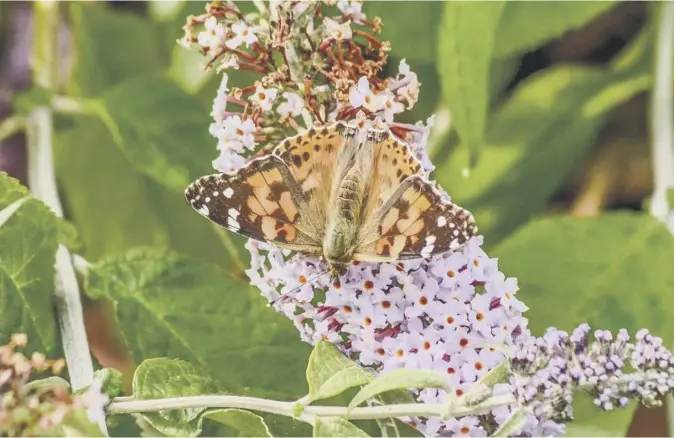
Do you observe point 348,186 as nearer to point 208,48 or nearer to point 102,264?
point 208,48

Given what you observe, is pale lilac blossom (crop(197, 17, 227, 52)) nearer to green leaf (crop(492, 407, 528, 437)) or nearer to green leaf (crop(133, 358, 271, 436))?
green leaf (crop(133, 358, 271, 436))

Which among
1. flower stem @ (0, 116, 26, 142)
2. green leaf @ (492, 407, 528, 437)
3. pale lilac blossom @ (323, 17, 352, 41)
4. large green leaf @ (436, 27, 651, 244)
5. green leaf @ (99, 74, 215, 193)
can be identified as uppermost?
large green leaf @ (436, 27, 651, 244)

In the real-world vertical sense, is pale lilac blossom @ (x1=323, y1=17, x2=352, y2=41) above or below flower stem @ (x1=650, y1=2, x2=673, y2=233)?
below

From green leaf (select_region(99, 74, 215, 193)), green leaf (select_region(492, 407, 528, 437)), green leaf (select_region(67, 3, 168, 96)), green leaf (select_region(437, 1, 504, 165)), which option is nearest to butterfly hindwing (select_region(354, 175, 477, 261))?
green leaf (select_region(492, 407, 528, 437))

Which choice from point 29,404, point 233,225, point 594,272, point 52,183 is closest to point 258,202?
point 233,225

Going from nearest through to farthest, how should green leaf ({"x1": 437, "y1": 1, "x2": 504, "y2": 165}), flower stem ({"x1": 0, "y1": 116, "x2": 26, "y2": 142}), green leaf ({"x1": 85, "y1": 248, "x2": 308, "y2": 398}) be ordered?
green leaf ({"x1": 85, "y1": 248, "x2": 308, "y2": 398}) → green leaf ({"x1": 437, "y1": 1, "x2": 504, "y2": 165}) → flower stem ({"x1": 0, "y1": 116, "x2": 26, "y2": 142})

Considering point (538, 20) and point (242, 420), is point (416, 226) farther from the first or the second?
point (538, 20)

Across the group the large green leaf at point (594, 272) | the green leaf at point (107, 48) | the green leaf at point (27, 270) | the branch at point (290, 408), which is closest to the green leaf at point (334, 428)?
the branch at point (290, 408)
